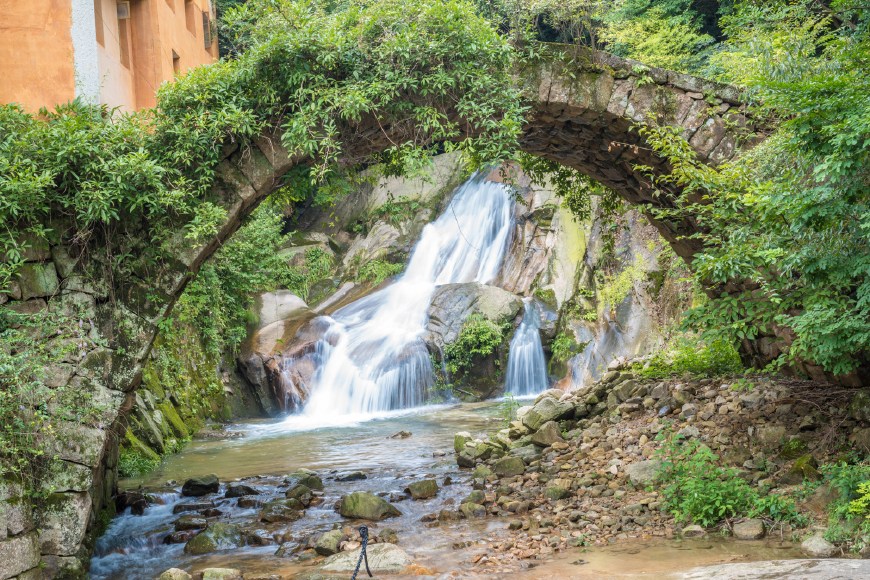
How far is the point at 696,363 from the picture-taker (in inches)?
332

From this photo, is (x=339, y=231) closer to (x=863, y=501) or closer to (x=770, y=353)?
(x=770, y=353)

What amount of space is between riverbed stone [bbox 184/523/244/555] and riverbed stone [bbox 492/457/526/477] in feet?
9.10

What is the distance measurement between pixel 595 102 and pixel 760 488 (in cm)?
397

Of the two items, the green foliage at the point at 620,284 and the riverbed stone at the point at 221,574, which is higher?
the green foliage at the point at 620,284

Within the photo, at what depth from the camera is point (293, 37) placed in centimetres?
634

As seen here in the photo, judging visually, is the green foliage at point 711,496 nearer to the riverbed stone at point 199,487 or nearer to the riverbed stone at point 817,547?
the riverbed stone at point 817,547

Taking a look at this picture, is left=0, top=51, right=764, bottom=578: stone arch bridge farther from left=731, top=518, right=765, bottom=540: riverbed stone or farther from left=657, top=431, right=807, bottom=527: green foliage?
left=731, top=518, right=765, bottom=540: riverbed stone

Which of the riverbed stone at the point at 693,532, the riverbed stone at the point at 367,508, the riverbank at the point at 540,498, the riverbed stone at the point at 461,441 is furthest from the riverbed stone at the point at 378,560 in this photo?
the riverbed stone at the point at 461,441

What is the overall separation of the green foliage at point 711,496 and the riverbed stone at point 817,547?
350mm

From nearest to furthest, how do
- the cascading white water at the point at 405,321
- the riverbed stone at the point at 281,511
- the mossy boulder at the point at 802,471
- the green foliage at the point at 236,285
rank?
the mossy boulder at the point at 802,471, the riverbed stone at the point at 281,511, the green foliage at the point at 236,285, the cascading white water at the point at 405,321

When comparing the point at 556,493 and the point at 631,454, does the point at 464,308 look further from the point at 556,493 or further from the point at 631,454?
the point at 556,493

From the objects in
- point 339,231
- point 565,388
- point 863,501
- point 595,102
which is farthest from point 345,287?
point 863,501

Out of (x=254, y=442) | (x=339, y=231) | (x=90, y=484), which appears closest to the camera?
(x=90, y=484)

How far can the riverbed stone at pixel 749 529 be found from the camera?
5.38 meters
